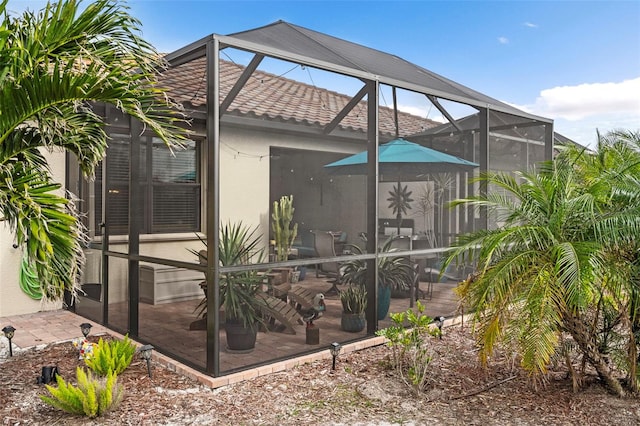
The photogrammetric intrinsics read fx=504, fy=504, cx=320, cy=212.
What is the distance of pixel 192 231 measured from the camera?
459cm

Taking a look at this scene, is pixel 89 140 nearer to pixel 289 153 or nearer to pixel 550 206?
pixel 289 153

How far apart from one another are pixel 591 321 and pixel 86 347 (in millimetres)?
3687

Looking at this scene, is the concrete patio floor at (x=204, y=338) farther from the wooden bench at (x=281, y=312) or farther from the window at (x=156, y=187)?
the window at (x=156, y=187)

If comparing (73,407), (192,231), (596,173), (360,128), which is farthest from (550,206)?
(73,407)

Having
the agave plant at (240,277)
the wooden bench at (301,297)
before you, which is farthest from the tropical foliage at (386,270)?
the agave plant at (240,277)

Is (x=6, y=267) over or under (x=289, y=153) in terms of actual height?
under

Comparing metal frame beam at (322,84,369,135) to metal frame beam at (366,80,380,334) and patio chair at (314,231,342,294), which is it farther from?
patio chair at (314,231,342,294)

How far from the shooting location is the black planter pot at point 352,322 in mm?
4679

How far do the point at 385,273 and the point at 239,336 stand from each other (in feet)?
5.72

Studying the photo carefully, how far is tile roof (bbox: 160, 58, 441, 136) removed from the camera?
13.0 feet

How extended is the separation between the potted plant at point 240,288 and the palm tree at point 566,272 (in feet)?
5.16

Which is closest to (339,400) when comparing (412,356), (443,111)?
(412,356)

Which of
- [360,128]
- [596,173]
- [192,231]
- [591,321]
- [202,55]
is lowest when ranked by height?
[591,321]

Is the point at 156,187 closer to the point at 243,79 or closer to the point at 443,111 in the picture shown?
the point at 243,79
